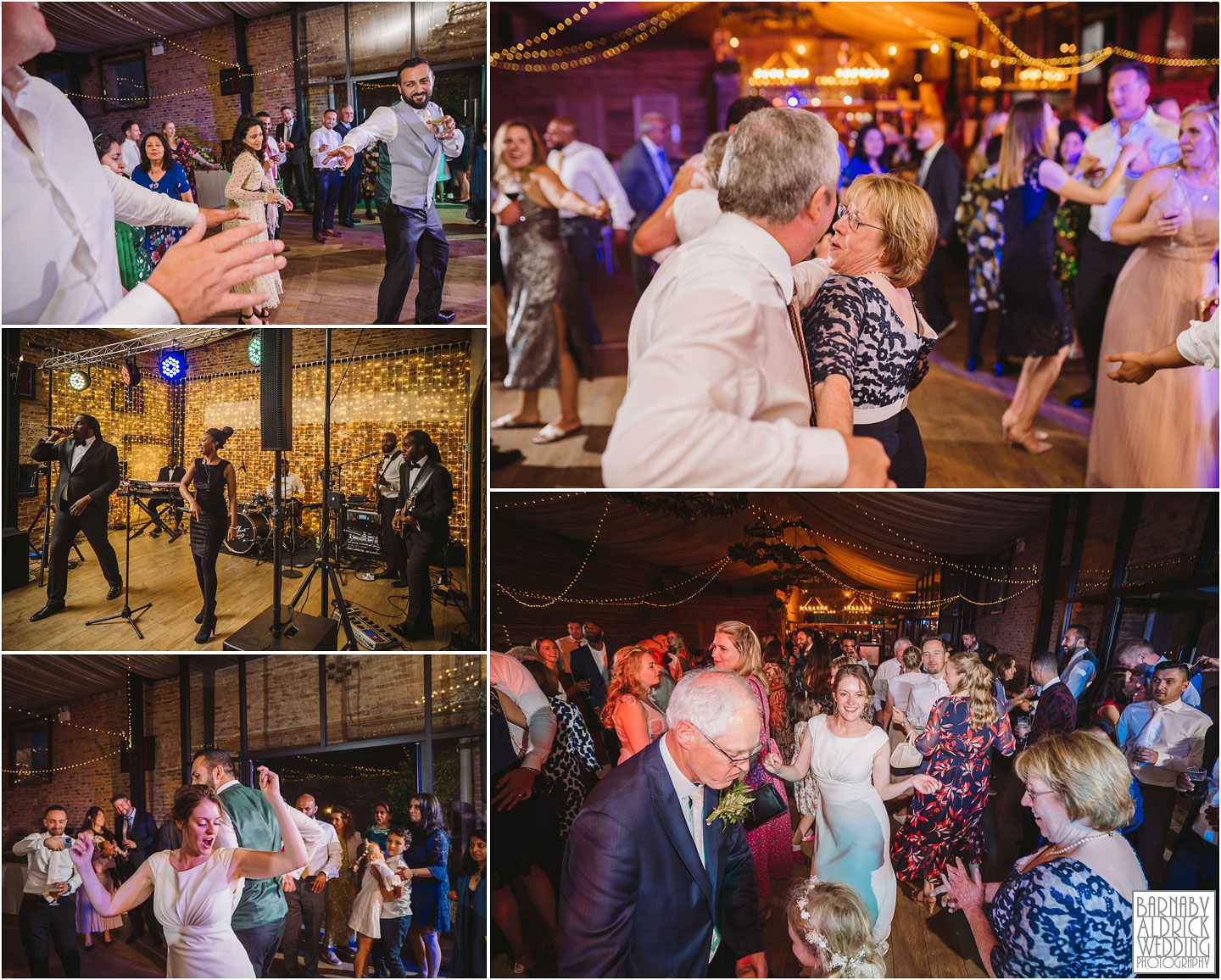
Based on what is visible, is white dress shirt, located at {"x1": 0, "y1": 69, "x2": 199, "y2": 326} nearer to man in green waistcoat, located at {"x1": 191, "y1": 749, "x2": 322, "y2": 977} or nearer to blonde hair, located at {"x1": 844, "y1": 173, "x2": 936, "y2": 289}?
man in green waistcoat, located at {"x1": 191, "y1": 749, "x2": 322, "y2": 977}

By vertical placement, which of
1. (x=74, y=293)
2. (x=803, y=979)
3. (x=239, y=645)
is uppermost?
(x=74, y=293)

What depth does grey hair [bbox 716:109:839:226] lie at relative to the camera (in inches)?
77.3

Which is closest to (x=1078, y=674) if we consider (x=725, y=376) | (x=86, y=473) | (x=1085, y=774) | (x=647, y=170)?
(x=1085, y=774)

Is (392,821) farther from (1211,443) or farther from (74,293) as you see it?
(1211,443)

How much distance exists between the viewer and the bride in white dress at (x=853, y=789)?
2.51m

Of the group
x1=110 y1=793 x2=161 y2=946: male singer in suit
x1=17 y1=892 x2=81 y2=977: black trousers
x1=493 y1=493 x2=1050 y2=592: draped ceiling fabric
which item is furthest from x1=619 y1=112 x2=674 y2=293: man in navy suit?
x1=17 y1=892 x2=81 y2=977: black trousers

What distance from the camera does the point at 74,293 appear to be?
2.25 metres

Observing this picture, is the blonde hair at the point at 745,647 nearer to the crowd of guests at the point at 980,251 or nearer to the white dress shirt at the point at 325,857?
the crowd of guests at the point at 980,251

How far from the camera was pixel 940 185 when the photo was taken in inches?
97.8

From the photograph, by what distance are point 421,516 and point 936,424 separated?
1513 mm

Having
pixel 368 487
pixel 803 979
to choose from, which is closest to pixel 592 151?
pixel 368 487

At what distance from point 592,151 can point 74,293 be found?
4.76 feet

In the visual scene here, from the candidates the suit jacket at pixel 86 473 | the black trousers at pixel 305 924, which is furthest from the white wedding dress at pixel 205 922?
the suit jacket at pixel 86 473

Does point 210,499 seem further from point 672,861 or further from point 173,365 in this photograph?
point 672,861
